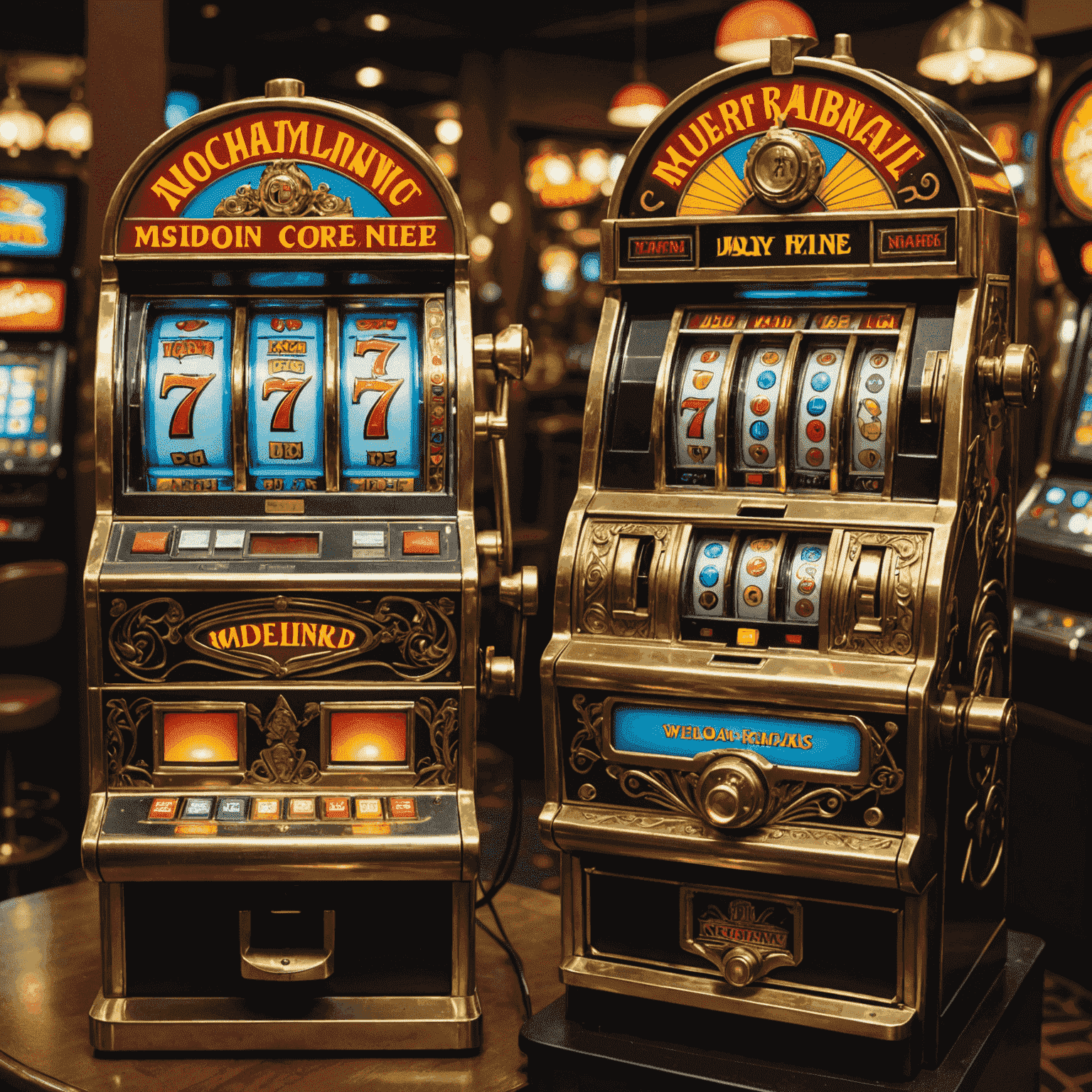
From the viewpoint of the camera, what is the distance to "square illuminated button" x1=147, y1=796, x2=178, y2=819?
2.92 meters

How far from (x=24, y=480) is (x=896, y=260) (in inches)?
183

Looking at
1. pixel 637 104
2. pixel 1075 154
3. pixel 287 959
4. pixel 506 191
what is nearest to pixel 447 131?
pixel 506 191

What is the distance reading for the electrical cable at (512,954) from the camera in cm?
319

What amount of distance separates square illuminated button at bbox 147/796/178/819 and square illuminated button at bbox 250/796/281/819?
0.17m

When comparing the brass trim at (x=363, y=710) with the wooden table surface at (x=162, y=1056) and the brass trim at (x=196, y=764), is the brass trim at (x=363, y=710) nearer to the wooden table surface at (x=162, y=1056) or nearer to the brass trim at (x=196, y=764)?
the brass trim at (x=196, y=764)

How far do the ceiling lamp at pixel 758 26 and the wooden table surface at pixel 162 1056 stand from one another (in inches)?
174

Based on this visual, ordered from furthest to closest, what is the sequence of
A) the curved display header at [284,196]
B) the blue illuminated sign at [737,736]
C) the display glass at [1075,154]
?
1. the display glass at [1075,154]
2. the curved display header at [284,196]
3. the blue illuminated sign at [737,736]

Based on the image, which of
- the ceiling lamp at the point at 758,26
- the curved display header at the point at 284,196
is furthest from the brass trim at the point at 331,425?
the ceiling lamp at the point at 758,26

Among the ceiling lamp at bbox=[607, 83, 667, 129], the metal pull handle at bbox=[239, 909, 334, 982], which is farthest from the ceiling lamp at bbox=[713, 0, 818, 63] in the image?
the metal pull handle at bbox=[239, 909, 334, 982]

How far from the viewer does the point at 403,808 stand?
2.95 meters

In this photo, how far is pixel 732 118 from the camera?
2920 mm

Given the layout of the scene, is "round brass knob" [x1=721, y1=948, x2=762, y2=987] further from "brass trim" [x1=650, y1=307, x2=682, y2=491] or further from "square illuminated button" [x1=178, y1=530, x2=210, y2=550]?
"square illuminated button" [x1=178, y1=530, x2=210, y2=550]

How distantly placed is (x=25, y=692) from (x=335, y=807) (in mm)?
2812

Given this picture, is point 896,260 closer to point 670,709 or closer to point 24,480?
point 670,709
